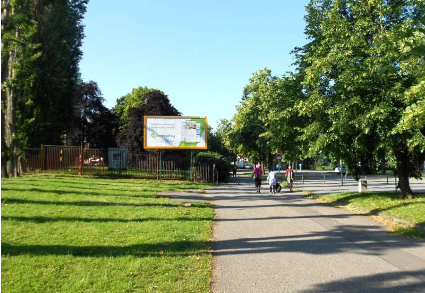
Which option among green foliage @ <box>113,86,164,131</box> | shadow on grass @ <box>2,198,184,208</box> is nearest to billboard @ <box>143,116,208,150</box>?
shadow on grass @ <box>2,198,184,208</box>

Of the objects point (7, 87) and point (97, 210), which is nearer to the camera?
point (97, 210)

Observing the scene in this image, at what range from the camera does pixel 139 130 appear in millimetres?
39438

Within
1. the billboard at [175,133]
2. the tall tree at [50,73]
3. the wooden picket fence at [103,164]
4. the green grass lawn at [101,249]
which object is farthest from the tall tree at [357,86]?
the tall tree at [50,73]

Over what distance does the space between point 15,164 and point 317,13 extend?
1994 centimetres

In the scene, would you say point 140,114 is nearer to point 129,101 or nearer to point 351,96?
point 129,101

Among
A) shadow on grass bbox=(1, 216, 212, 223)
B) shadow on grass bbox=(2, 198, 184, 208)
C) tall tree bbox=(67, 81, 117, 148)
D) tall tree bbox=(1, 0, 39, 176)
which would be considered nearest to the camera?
shadow on grass bbox=(1, 216, 212, 223)

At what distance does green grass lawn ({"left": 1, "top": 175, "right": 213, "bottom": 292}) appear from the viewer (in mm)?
4848

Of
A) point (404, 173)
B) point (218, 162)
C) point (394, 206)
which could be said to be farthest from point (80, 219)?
point (218, 162)

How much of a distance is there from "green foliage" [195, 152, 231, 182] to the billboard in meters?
1.81

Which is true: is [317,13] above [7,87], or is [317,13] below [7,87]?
above

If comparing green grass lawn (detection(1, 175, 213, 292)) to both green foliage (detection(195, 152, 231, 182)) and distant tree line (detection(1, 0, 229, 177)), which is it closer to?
distant tree line (detection(1, 0, 229, 177))

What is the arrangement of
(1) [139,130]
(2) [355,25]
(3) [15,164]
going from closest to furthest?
(2) [355,25], (3) [15,164], (1) [139,130]

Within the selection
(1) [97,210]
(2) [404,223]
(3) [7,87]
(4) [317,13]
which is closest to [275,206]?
(2) [404,223]

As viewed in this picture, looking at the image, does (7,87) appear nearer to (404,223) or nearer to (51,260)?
(51,260)
